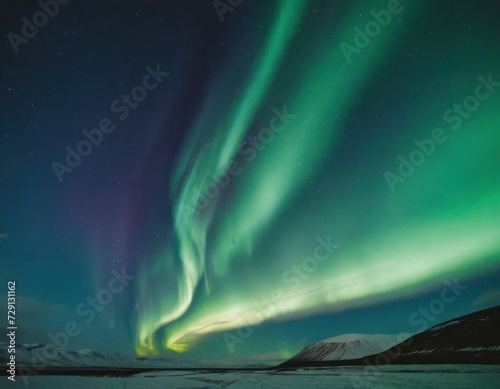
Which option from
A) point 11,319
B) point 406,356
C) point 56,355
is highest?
point 11,319

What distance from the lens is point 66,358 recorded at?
7055 mm

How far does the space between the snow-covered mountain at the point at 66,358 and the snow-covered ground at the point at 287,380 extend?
16.3 inches

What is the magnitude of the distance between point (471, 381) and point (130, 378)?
875 centimetres

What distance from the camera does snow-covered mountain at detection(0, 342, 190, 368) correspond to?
21.2 ft

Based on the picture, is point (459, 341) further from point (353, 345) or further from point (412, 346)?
point (353, 345)

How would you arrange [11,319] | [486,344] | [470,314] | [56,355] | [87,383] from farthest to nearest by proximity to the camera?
[486,344], [87,383], [470,314], [56,355], [11,319]

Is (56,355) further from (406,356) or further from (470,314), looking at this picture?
(470,314)

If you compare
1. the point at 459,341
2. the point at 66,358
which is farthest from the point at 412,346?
the point at 66,358

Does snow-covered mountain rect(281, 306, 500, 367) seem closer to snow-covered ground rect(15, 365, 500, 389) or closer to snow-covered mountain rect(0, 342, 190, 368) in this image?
snow-covered ground rect(15, 365, 500, 389)

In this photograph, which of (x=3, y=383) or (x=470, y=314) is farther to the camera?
(x=470, y=314)

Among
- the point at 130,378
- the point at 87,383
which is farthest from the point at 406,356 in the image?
the point at 87,383

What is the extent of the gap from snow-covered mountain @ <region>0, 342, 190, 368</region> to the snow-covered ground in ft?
1.36

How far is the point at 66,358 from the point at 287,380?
17.8 feet

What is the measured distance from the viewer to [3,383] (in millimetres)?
6707
